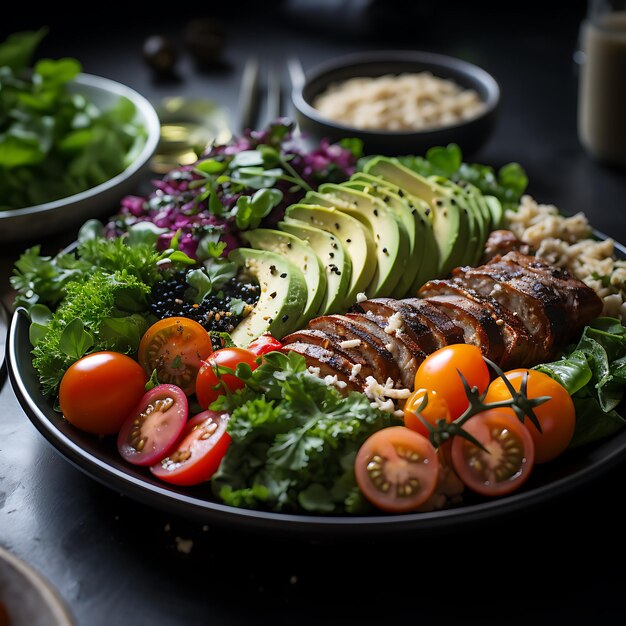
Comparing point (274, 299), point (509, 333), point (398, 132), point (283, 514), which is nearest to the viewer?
point (283, 514)

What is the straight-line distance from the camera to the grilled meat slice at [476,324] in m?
2.41

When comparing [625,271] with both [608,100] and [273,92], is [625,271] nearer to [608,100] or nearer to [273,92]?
[608,100]

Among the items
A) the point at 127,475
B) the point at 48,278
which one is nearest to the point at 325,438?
the point at 127,475

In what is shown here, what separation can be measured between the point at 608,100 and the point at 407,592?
295 cm

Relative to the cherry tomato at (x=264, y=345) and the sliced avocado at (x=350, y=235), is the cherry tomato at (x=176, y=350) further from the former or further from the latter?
the sliced avocado at (x=350, y=235)

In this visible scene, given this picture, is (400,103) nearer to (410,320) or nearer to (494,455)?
(410,320)

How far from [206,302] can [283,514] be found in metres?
0.94

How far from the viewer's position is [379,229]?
2850mm

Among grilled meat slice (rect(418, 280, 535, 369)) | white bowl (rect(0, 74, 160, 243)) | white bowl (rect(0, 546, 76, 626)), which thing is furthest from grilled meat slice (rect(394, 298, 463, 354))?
white bowl (rect(0, 74, 160, 243))

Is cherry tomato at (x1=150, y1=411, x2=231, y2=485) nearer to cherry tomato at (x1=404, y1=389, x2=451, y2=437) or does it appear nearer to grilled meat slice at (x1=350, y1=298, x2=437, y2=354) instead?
cherry tomato at (x1=404, y1=389, x2=451, y2=437)

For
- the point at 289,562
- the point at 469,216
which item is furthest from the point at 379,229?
the point at 289,562

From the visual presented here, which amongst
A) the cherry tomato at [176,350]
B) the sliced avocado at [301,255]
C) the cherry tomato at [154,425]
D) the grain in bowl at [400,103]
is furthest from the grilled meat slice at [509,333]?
the grain in bowl at [400,103]

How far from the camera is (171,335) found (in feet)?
8.02

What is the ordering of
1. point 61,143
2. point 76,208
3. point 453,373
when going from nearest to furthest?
1. point 453,373
2. point 76,208
3. point 61,143
